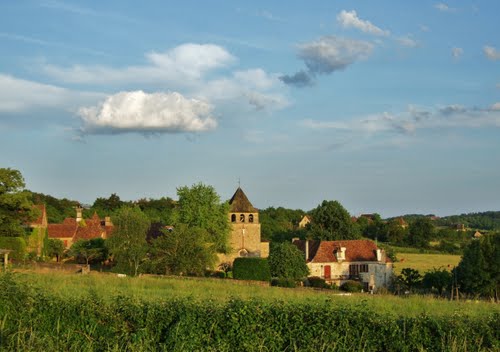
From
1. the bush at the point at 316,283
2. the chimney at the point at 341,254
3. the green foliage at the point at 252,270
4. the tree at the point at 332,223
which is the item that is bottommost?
the bush at the point at 316,283

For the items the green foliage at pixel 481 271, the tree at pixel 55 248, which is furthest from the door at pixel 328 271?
the tree at pixel 55 248

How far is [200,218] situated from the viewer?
49688 mm

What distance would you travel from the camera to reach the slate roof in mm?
52938

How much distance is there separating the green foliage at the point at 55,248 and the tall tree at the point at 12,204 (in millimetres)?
9170

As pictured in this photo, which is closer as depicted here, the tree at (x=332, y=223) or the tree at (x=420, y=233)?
the tree at (x=332, y=223)

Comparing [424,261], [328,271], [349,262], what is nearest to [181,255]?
[328,271]

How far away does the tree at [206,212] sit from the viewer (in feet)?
164

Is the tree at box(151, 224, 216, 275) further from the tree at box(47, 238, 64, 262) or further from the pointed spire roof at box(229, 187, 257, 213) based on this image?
the tree at box(47, 238, 64, 262)

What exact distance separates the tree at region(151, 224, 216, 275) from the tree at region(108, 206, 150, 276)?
1.62 m

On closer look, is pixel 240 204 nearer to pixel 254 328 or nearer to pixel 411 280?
pixel 411 280

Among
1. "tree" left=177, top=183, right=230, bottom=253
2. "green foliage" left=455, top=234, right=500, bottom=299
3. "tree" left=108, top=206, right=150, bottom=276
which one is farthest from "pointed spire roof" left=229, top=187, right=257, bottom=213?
"green foliage" left=455, top=234, right=500, bottom=299

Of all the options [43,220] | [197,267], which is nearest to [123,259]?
[197,267]

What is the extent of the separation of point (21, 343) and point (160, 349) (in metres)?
3.47

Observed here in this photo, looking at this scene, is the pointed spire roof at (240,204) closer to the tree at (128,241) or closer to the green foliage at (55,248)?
the tree at (128,241)
